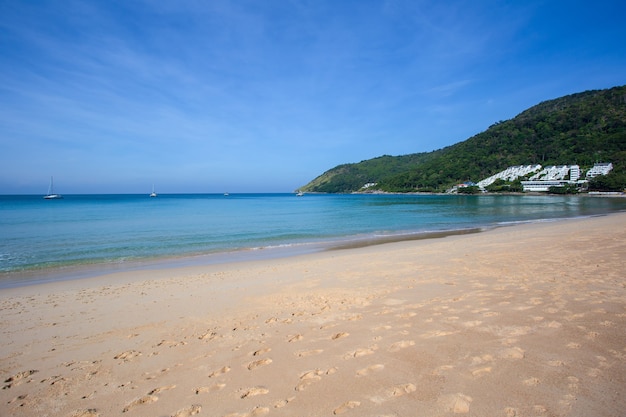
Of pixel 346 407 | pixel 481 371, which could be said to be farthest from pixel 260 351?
pixel 481 371

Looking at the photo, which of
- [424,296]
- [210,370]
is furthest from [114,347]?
[424,296]

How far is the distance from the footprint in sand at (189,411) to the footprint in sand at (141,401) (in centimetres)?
47

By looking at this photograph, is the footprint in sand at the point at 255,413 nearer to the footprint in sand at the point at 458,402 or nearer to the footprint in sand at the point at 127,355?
the footprint in sand at the point at 458,402

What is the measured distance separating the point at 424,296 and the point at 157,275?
9.13m

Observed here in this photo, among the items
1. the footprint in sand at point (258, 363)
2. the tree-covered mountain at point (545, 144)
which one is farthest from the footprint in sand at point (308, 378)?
the tree-covered mountain at point (545, 144)

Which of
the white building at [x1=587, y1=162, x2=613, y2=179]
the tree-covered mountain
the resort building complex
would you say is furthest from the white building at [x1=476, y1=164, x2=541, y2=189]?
the white building at [x1=587, y1=162, x2=613, y2=179]

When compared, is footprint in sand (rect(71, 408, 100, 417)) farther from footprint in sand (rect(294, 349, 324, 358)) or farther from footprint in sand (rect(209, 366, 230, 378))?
footprint in sand (rect(294, 349, 324, 358))

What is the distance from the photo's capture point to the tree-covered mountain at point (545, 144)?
358ft

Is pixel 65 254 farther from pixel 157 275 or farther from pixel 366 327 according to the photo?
pixel 366 327

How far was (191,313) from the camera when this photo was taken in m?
6.64

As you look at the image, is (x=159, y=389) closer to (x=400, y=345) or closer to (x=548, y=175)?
(x=400, y=345)

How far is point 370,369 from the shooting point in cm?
383

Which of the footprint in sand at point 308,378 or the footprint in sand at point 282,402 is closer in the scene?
the footprint in sand at point 282,402

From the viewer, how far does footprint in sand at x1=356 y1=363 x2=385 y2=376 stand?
3.74m
